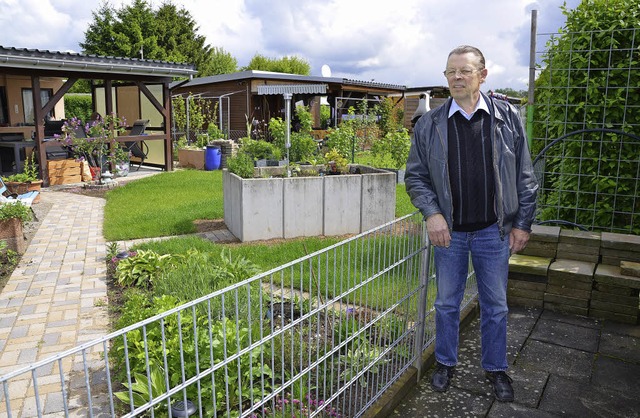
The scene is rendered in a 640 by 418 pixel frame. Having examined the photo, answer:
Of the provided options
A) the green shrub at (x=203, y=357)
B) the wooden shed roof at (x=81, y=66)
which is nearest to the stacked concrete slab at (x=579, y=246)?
the green shrub at (x=203, y=357)

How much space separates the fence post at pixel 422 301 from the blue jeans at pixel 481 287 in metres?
0.11

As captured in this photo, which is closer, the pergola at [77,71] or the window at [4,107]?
the pergola at [77,71]

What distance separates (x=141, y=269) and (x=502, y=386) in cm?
343

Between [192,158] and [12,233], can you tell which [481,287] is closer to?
[12,233]

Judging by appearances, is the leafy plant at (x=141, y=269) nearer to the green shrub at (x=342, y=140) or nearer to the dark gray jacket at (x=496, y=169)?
the dark gray jacket at (x=496, y=169)

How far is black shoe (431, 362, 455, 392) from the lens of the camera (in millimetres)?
2963

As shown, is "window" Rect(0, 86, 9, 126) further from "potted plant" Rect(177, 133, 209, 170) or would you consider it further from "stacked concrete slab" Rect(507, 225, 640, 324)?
"stacked concrete slab" Rect(507, 225, 640, 324)

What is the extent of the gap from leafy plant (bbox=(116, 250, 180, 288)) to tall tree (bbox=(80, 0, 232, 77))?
103 ft

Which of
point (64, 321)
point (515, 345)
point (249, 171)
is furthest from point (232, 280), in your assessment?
point (249, 171)

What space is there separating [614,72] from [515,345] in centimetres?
289

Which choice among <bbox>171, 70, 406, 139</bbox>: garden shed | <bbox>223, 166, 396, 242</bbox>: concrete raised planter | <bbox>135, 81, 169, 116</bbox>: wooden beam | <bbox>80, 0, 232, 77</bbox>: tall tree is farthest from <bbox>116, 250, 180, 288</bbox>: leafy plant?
<bbox>80, 0, 232, 77</bbox>: tall tree

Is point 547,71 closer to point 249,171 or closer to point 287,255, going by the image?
point 287,255

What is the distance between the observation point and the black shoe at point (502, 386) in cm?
285

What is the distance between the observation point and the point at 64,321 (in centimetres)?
421
